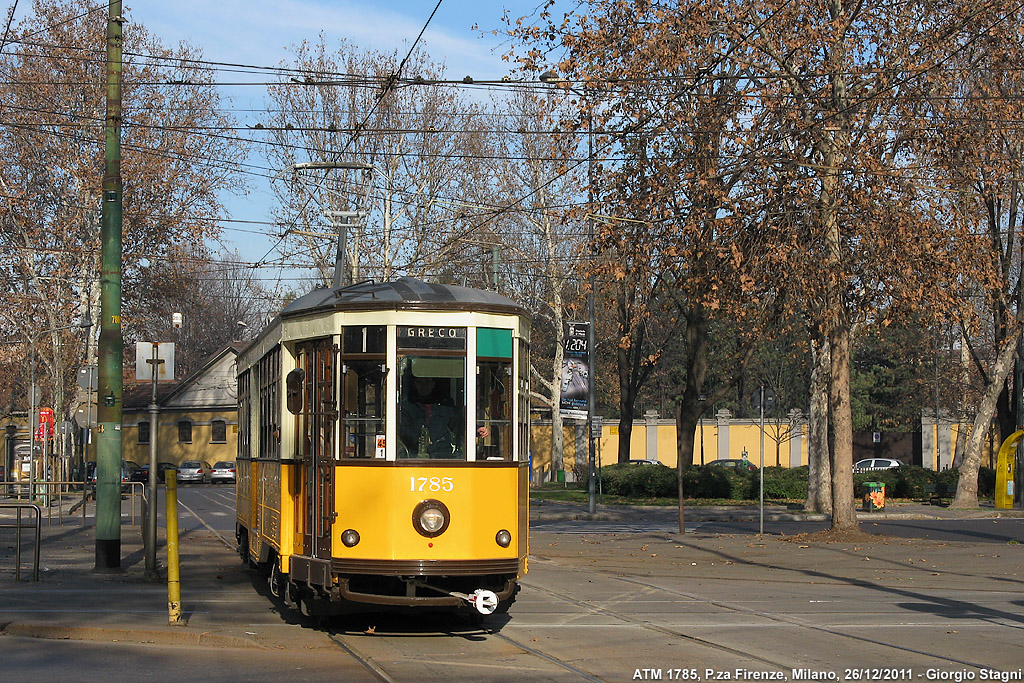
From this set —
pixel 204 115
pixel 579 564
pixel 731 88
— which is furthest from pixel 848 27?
pixel 204 115

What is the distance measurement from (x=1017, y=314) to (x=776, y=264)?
1552 cm

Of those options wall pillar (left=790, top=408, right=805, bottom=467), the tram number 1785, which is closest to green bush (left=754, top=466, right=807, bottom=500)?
wall pillar (left=790, top=408, right=805, bottom=467)

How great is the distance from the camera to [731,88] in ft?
73.0

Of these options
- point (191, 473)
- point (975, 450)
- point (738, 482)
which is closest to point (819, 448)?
point (975, 450)

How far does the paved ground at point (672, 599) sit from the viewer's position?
10.2 meters

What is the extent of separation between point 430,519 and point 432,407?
3.22 ft

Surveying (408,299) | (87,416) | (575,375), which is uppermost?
(408,299)

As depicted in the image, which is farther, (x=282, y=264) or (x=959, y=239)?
(x=282, y=264)

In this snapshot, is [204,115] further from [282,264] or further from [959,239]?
[959,239]

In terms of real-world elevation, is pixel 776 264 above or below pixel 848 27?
below

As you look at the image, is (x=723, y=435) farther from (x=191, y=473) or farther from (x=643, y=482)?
(x=643, y=482)

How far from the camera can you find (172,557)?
35.1 ft

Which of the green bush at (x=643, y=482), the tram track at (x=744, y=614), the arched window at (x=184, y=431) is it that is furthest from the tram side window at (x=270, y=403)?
the arched window at (x=184, y=431)

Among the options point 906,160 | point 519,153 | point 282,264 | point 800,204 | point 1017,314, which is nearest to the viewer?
point 800,204
